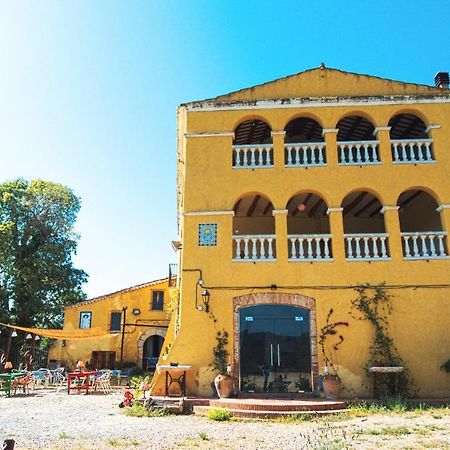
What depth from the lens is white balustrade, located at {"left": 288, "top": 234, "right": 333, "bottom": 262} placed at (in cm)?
1292

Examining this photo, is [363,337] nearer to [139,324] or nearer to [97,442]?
[97,442]

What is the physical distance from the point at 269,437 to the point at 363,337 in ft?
17.7

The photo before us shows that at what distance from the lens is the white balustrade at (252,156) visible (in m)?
13.9

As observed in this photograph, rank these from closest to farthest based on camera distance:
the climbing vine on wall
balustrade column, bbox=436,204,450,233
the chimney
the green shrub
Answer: the green shrub → the climbing vine on wall → balustrade column, bbox=436,204,450,233 → the chimney

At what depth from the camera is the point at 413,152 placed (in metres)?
13.9

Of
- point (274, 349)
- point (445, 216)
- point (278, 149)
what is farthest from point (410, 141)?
point (274, 349)

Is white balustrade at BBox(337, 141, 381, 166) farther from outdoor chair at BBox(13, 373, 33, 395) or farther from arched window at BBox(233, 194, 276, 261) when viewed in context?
outdoor chair at BBox(13, 373, 33, 395)

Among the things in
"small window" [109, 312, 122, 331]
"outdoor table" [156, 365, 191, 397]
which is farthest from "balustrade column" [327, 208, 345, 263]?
"small window" [109, 312, 122, 331]

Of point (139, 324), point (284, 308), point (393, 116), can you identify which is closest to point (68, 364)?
point (139, 324)

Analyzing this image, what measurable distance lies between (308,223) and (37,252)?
17.7m

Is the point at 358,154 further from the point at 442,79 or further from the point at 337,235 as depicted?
the point at 442,79

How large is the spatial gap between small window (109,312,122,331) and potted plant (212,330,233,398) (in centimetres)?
1413

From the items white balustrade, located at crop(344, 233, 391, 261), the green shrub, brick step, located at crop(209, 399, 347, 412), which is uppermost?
white balustrade, located at crop(344, 233, 391, 261)

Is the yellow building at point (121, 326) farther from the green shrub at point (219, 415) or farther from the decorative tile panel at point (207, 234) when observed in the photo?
the green shrub at point (219, 415)
